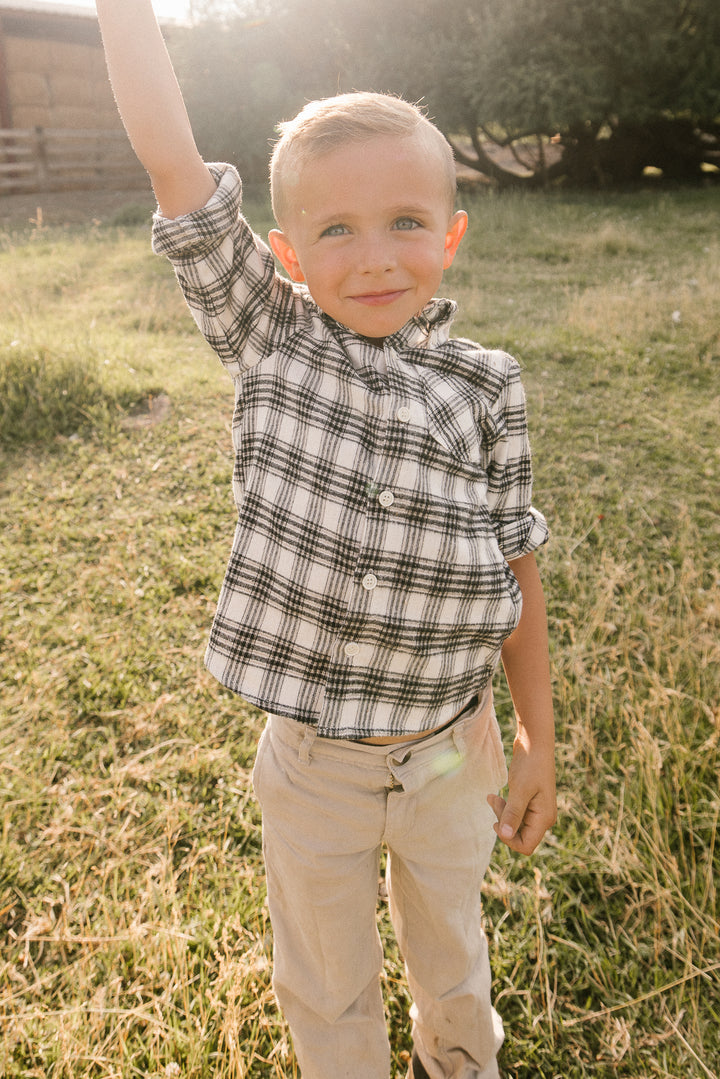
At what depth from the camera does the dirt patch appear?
1416cm

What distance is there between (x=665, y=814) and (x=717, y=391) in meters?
3.22

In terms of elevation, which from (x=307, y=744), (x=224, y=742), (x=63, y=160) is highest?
(x=307, y=744)

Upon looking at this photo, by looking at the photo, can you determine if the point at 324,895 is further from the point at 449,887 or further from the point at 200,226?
the point at 200,226

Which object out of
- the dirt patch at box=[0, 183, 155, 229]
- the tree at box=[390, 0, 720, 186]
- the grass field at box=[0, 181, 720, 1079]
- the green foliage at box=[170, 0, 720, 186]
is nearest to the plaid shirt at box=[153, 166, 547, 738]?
the grass field at box=[0, 181, 720, 1079]

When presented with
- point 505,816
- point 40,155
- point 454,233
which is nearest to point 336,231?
point 454,233

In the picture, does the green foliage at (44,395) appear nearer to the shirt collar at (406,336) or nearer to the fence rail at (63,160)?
the shirt collar at (406,336)

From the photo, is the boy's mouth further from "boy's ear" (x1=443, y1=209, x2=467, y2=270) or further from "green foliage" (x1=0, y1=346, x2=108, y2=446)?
"green foliage" (x1=0, y1=346, x2=108, y2=446)

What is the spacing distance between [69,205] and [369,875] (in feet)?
57.6

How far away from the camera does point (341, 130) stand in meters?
1.19

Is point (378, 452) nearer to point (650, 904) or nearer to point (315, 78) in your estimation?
point (650, 904)

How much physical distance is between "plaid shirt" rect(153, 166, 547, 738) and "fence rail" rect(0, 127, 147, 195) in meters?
17.2

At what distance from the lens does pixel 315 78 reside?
49.0 feet

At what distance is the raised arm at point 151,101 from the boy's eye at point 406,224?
0.32m

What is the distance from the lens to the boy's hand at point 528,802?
1.38m
